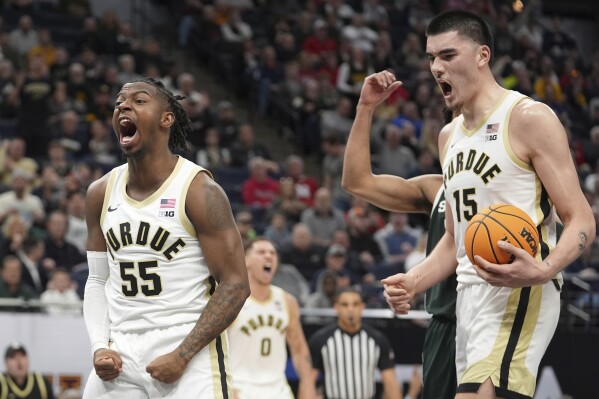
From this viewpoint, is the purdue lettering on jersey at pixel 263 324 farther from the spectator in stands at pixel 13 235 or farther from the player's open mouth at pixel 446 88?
the player's open mouth at pixel 446 88

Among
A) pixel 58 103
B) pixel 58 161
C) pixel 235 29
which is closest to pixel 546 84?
pixel 235 29

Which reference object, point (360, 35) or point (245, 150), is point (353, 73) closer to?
point (360, 35)

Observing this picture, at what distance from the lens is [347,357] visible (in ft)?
33.7

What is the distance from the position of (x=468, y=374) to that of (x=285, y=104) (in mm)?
13041

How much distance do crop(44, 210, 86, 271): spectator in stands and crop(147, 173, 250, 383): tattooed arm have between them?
22.7 ft

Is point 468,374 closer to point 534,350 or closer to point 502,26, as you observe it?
point 534,350

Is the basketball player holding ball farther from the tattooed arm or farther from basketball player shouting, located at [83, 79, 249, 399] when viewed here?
basketball player shouting, located at [83, 79, 249, 399]

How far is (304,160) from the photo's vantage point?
17625 mm

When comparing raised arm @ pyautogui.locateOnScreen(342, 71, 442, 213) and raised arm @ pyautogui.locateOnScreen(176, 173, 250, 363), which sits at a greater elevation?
raised arm @ pyautogui.locateOnScreen(342, 71, 442, 213)

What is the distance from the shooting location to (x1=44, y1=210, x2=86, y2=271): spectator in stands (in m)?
11.6

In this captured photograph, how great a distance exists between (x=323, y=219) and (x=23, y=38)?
521 cm

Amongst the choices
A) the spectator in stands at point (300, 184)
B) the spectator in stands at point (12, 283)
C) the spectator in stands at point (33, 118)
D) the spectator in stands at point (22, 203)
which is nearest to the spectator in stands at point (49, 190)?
the spectator in stands at point (22, 203)

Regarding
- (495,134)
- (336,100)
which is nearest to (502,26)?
(336,100)

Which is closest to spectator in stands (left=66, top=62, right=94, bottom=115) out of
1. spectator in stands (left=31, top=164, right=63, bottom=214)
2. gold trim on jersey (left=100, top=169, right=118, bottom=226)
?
spectator in stands (left=31, top=164, right=63, bottom=214)
